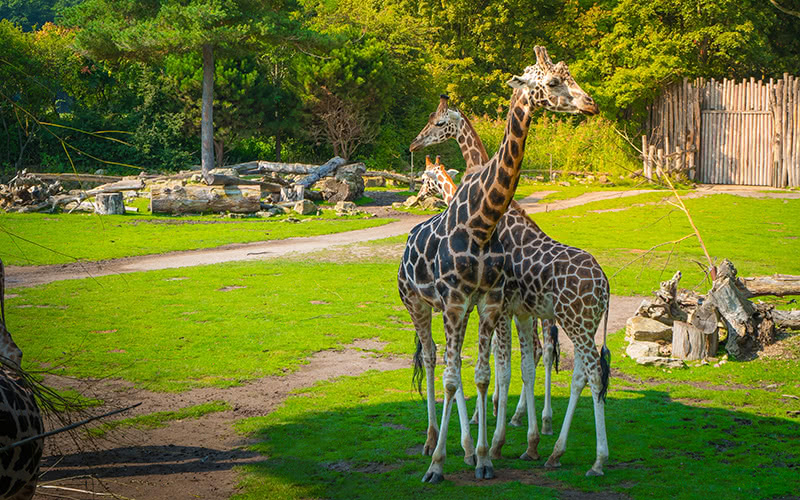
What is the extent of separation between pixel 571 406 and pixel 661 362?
4.21 m

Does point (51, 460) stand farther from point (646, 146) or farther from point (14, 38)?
point (14, 38)

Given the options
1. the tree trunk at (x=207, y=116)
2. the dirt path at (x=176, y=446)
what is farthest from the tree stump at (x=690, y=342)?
the tree trunk at (x=207, y=116)

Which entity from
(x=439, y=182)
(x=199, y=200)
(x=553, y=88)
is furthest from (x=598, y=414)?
(x=199, y=200)

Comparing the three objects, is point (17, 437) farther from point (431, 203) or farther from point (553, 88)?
point (431, 203)

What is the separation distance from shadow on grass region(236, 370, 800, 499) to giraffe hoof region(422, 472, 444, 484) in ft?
0.23

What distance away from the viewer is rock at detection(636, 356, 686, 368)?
→ 11.0 metres

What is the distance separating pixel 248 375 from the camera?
11.0 meters

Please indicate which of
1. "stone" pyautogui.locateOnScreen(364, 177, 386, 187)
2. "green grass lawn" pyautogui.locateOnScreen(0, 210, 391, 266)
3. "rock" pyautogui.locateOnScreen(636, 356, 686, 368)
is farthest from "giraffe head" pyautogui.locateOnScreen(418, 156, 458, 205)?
"stone" pyautogui.locateOnScreen(364, 177, 386, 187)

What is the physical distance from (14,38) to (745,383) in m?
39.0

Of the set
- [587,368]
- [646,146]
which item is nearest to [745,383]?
[587,368]

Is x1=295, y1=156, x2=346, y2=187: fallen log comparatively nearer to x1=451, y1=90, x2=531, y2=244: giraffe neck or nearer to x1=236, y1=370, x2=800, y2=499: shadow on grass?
x1=236, y1=370, x2=800, y2=499: shadow on grass

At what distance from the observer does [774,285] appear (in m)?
13.4

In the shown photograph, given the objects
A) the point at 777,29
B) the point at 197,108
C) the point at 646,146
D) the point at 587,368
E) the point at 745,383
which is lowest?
the point at 745,383

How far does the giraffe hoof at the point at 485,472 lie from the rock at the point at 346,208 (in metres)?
22.0
